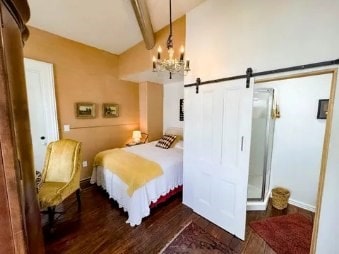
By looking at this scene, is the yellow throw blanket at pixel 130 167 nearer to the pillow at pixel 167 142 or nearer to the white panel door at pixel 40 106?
the pillow at pixel 167 142

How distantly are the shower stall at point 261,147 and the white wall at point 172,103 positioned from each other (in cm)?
180

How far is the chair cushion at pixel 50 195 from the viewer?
6.24 feet

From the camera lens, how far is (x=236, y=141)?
191 cm

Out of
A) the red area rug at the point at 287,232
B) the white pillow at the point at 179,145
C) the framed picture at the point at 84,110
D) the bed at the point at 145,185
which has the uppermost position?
the framed picture at the point at 84,110

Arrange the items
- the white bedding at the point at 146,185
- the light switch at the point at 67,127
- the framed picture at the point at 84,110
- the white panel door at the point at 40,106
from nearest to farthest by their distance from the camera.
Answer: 1. the white bedding at the point at 146,185
2. the white panel door at the point at 40,106
3. the light switch at the point at 67,127
4. the framed picture at the point at 84,110

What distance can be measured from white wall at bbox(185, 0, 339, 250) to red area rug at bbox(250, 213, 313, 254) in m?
0.54

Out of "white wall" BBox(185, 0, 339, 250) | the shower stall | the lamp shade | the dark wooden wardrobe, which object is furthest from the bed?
the dark wooden wardrobe

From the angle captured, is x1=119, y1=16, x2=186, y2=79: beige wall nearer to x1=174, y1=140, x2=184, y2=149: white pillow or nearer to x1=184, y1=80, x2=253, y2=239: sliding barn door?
x1=184, y1=80, x2=253, y2=239: sliding barn door

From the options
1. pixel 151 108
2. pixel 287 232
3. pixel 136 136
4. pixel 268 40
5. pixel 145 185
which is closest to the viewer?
pixel 268 40

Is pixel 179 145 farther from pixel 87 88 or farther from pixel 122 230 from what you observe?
pixel 87 88

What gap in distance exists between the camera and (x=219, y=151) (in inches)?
82.4

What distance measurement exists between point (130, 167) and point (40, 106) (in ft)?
6.23

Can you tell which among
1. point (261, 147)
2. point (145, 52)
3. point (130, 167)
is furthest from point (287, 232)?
point (145, 52)

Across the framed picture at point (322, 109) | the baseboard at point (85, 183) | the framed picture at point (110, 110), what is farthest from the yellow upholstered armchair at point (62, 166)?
the framed picture at point (322, 109)
